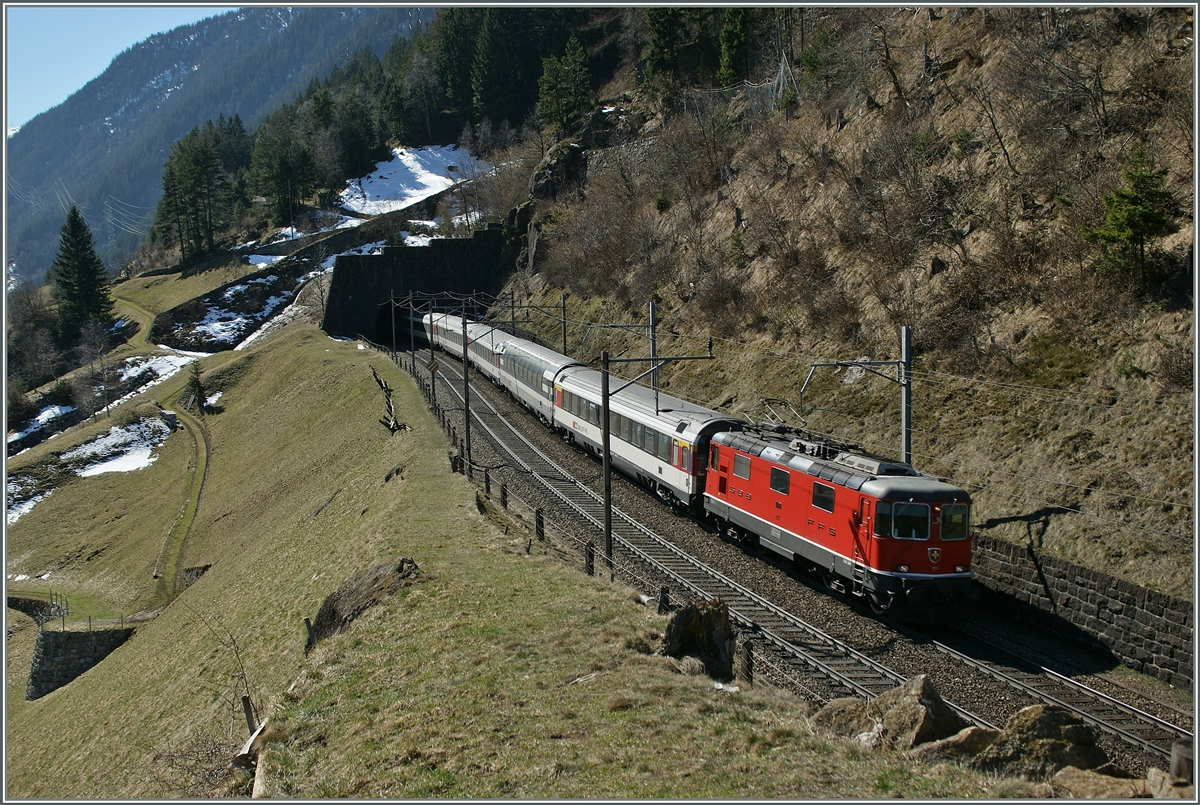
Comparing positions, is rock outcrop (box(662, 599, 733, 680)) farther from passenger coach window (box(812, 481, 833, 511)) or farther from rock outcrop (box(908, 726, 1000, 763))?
passenger coach window (box(812, 481, 833, 511))

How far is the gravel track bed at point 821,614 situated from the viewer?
1370 cm

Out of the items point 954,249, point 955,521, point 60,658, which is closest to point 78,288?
point 60,658

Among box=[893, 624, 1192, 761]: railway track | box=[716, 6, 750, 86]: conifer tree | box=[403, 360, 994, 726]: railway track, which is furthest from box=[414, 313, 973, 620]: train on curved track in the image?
box=[716, 6, 750, 86]: conifer tree

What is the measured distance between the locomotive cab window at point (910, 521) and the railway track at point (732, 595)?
267cm

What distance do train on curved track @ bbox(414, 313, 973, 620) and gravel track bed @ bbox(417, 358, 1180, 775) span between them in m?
0.53

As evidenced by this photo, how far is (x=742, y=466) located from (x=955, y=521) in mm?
6004

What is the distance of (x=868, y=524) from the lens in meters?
16.7

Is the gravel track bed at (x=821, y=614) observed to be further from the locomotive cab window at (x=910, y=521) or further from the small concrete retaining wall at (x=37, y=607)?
the small concrete retaining wall at (x=37, y=607)

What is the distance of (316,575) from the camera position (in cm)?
2053

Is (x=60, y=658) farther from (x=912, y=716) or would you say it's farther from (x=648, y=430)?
(x=912, y=716)

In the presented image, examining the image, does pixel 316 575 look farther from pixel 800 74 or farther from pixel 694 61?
pixel 694 61

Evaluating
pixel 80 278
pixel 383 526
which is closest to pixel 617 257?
pixel 383 526

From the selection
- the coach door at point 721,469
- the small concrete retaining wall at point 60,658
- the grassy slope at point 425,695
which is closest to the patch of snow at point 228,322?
the grassy slope at point 425,695

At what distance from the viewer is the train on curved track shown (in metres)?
16.5
